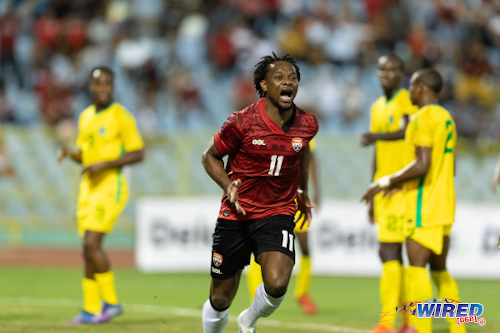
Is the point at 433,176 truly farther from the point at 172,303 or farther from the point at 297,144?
the point at 172,303

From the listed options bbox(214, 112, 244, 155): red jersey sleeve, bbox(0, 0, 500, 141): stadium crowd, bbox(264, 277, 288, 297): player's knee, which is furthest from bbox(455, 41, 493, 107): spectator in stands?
bbox(264, 277, 288, 297): player's knee

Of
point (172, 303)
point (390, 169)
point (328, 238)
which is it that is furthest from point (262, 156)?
point (328, 238)

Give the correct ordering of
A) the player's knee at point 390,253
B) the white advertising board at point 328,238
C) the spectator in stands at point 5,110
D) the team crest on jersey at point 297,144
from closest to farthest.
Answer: the team crest on jersey at point 297,144 → the player's knee at point 390,253 → the white advertising board at point 328,238 → the spectator in stands at point 5,110

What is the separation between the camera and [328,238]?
1443 centimetres

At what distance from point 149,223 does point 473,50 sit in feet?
30.7

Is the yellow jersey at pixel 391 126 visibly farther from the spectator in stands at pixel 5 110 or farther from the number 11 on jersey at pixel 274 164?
the spectator in stands at pixel 5 110

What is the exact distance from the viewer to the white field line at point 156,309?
8.23 metres

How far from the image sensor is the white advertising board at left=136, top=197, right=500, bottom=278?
45.9ft

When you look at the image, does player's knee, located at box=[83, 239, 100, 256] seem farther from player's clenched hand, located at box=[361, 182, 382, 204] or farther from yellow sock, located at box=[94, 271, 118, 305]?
player's clenched hand, located at box=[361, 182, 382, 204]

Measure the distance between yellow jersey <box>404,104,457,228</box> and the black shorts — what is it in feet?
4.13

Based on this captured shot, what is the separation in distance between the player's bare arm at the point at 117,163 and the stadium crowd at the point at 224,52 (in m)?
8.75

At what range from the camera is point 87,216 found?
870cm

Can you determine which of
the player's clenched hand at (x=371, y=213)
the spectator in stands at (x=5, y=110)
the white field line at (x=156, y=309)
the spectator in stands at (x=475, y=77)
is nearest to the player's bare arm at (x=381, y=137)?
the player's clenched hand at (x=371, y=213)

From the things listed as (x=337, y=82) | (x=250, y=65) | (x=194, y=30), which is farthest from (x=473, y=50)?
(x=194, y=30)
